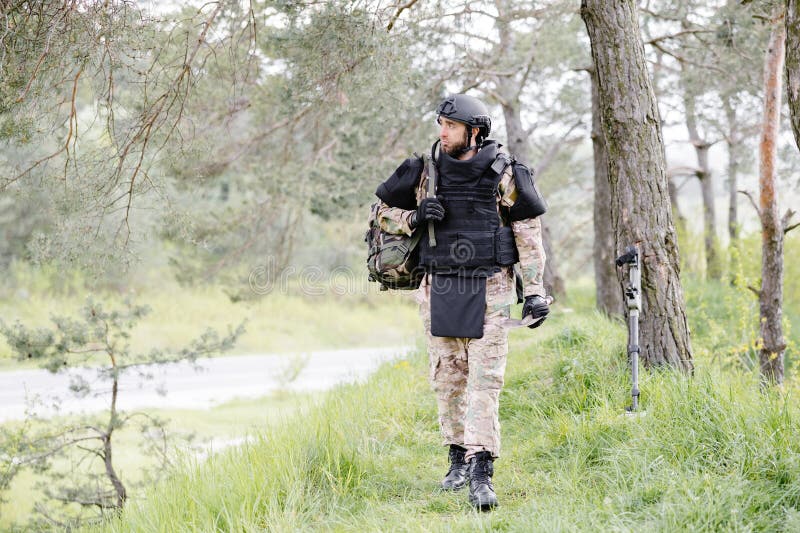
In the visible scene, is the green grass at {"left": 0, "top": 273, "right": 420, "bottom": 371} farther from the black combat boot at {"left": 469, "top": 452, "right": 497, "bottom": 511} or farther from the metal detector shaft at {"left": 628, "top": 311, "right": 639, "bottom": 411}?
the black combat boot at {"left": 469, "top": 452, "right": 497, "bottom": 511}

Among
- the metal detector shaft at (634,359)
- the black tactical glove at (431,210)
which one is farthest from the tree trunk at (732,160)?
the black tactical glove at (431,210)

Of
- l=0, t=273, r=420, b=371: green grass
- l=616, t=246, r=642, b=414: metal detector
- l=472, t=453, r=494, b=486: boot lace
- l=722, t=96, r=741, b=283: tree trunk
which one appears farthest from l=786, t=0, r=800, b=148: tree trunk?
l=0, t=273, r=420, b=371: green grass

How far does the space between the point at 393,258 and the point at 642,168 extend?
6.64 ft

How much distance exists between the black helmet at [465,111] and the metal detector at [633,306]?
143cm

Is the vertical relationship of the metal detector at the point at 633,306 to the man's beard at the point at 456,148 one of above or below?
below

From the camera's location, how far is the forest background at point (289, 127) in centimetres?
511

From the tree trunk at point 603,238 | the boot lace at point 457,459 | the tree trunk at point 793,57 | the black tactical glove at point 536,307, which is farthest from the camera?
the tree trunk at point 603,238

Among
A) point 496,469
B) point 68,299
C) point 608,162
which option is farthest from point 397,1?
point 68,299

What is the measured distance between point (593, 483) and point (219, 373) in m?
14.7

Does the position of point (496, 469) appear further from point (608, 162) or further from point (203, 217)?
point (203, 217)

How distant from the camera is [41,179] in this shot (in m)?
5.45

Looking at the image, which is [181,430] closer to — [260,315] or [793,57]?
[793,57]

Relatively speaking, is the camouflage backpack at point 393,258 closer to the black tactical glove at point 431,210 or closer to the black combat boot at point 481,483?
the black tactical glove at point 431,210

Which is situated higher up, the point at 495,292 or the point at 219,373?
the point at 495,292
